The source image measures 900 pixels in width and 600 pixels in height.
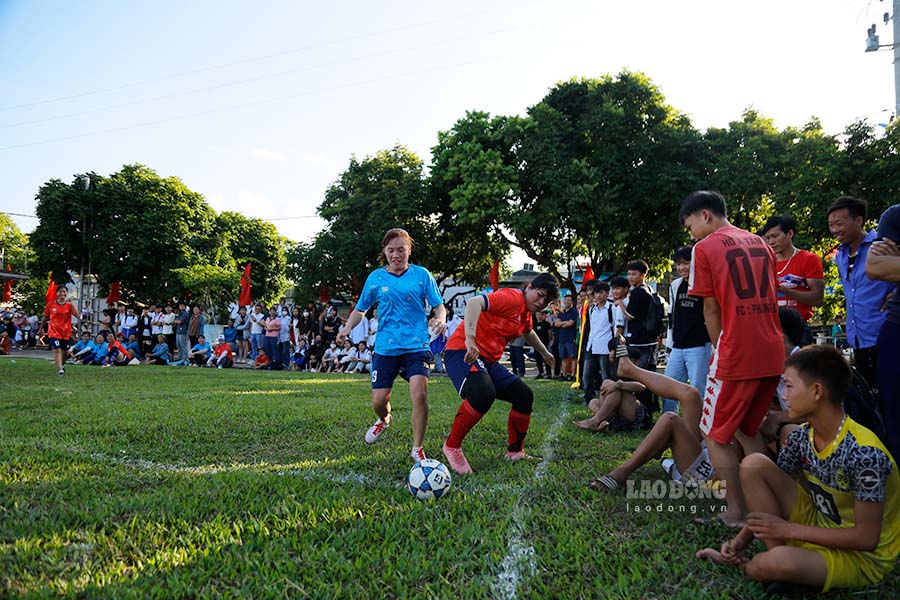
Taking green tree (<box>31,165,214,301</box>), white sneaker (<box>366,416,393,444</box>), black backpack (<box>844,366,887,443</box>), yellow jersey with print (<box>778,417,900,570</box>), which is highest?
green tree (<box>31,165,214,301</box>)

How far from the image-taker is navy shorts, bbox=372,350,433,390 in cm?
538

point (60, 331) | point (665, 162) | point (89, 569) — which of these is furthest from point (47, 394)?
point (665, 162)

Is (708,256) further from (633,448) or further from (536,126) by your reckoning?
(536,126)

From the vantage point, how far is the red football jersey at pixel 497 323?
5.16 metres

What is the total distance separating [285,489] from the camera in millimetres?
3988

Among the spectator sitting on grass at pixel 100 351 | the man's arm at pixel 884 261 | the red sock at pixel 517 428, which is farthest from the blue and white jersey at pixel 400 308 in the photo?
the spectator sitting on grass at pixel 100 351

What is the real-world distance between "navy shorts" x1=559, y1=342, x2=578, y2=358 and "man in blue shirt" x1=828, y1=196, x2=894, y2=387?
9.48 meters

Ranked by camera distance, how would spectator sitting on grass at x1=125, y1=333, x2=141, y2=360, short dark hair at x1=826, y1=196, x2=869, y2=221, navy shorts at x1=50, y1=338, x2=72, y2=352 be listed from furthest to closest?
spectator sitting on grass at x1=125, y1=333, x2=141, y2=360, navy shorts at x1=50, y1=338, x2=72, y2=352, short dark hair at x1=826, y1=196, x2=869, y2=221

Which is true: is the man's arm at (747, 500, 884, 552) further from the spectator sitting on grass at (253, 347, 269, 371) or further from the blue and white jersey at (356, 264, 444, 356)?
the spectator sitting on grass at (253, 347, 269, 371)

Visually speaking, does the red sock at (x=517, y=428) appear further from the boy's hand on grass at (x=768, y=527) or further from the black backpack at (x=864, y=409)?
the boy's hand on grass at (x=768, y=527)

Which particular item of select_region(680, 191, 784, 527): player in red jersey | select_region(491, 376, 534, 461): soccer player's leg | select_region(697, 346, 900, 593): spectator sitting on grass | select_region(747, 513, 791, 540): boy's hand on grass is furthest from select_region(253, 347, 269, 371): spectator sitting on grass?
select_region(747, 513, 791, 540): boy's hand on grass

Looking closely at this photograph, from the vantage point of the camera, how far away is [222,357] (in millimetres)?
19406

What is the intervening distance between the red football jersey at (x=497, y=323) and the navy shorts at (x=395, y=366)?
11.2 inches

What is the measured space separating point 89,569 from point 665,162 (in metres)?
23.2
